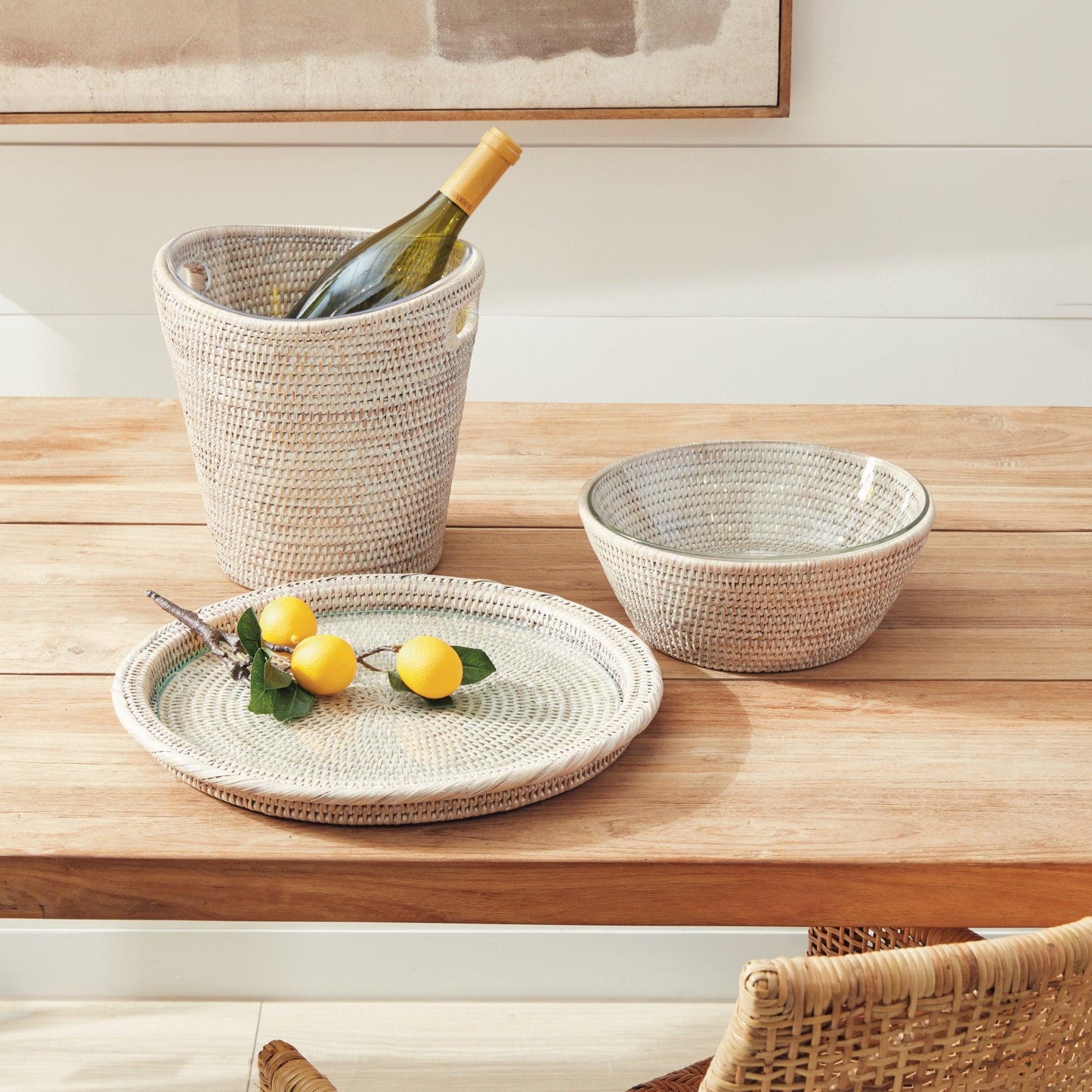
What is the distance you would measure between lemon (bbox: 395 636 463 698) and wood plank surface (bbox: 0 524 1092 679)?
16 cm

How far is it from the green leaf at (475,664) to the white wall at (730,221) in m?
1.07

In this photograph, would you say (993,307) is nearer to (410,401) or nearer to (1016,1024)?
(410,401)

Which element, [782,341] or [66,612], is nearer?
[66,612]

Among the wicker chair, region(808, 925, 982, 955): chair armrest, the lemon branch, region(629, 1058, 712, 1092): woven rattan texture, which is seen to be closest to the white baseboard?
region(808, 925, 982, 955): chair armrest

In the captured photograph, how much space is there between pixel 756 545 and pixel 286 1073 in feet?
1.72

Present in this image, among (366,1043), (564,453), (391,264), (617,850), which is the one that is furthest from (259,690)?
(366,1043)

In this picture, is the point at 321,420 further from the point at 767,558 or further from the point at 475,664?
the point at 767,558

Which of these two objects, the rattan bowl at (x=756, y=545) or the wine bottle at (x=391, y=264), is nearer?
the rattan bowl at (x=756, y=545)

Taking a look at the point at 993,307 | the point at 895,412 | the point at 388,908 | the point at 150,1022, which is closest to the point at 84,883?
the point at 388,908

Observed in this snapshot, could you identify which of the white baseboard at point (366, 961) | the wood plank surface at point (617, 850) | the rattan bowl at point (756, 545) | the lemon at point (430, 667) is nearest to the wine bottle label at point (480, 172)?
the rattan bowl at point (756, 545)

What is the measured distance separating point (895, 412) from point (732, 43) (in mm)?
604

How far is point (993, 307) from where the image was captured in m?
1.81

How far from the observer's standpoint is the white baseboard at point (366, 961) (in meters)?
1.78

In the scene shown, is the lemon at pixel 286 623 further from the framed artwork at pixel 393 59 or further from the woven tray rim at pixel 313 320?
the framed artwork at pixel 393 59
